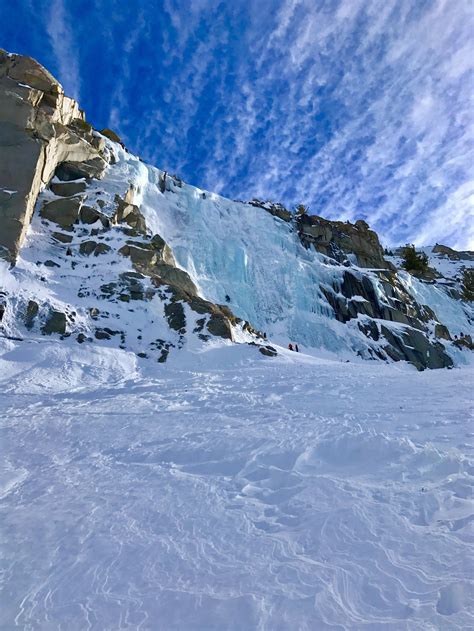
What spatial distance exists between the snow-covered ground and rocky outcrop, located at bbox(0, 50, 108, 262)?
646 inches

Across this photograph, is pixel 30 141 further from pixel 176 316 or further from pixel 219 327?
pixel 219 327

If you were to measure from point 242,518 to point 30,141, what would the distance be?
26235 millimetres

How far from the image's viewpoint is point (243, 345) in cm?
1980

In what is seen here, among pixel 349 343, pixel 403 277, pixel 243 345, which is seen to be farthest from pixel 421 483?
pixel 403 277

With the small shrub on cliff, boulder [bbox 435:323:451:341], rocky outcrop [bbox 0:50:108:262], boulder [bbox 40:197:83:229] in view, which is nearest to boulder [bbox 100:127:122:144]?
rocky outcrop [bbox 0:50:108:262]

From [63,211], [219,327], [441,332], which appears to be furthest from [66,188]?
[441,332]

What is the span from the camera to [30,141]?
79.0 feet

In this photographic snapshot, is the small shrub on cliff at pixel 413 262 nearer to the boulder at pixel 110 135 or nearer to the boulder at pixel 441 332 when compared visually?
the boulder at pixel 441 332

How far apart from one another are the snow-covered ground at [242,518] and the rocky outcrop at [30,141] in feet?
53.9

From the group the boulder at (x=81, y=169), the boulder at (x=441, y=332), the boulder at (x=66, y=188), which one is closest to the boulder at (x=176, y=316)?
the boulder at (x=66, y=188)

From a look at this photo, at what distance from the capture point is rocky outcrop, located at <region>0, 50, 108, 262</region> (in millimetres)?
21797

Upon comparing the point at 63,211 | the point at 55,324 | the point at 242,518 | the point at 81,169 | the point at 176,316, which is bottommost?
the point at 242,518

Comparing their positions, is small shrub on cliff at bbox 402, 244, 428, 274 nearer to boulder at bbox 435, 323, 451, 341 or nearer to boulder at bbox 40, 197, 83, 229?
boulder at bbox 435, 323, 451, 341

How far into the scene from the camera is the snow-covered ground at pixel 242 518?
304 cm
